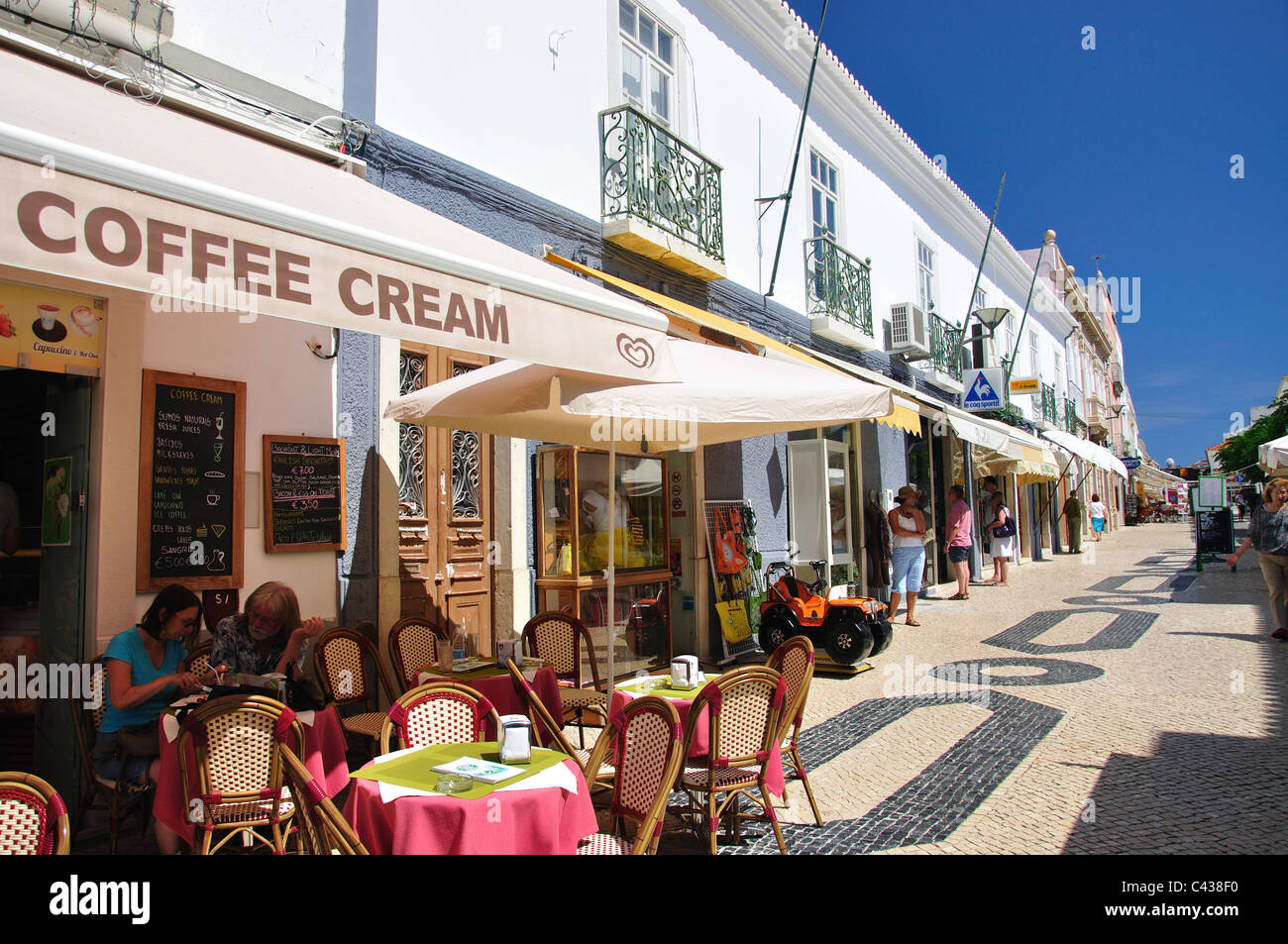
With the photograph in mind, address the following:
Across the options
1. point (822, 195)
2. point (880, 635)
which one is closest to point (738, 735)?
point (880, 635)

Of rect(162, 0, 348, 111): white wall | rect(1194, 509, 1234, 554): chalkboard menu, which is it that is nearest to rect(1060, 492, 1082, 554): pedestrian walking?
rect(1194, 509, 1234, 554): chalkboard menu

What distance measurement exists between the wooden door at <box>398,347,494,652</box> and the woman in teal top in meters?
2.00

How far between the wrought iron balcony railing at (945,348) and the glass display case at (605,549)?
9192 mm

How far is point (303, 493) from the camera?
538 cm

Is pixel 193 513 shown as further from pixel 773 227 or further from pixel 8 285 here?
pixel 773 227

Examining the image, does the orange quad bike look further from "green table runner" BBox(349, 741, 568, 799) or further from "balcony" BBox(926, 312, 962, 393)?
"balcony" BBox(926, 312, 962, 393)

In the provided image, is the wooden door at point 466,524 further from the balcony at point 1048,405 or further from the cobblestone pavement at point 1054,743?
the balcony at point 1048,405

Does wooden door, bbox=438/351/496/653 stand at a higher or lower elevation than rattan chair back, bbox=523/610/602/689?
higher

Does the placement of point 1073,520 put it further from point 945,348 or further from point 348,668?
point 348,668

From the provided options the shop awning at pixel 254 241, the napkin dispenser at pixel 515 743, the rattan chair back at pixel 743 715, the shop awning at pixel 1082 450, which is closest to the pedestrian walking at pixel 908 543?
the rattan chair back at pixel 743 715

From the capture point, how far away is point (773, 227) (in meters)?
10.9

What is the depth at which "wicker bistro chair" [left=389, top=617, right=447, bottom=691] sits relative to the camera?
17.8 feet

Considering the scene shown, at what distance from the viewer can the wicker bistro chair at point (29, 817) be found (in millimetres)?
2289

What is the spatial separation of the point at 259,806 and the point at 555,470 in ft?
12.9
